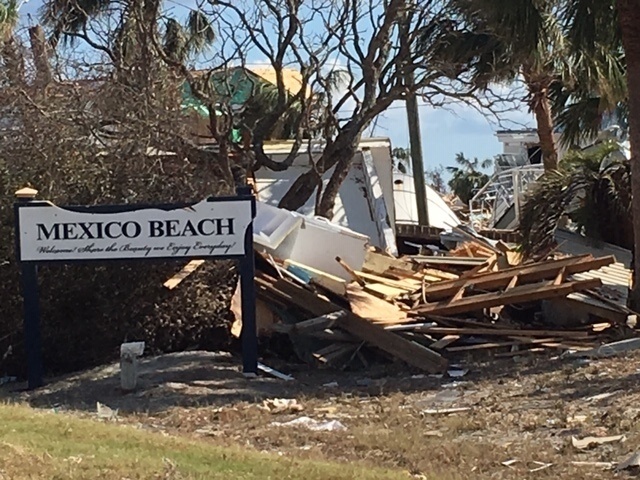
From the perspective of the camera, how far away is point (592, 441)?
7738mm

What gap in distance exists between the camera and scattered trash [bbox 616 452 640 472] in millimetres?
6838

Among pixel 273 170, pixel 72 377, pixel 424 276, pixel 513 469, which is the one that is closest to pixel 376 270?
pixel 424 276

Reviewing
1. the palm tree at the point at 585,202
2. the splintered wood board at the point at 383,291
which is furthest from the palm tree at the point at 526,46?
the splintered wood board at the point at 383,291

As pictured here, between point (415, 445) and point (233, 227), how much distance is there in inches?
174

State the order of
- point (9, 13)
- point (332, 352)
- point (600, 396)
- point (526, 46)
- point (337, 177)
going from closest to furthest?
1. point (600, 396)
2. point (332, 352)
3. point (526, 46)
4. point (337, 177)
5. point (9, 13)

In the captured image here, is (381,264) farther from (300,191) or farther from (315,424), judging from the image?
(315,424)

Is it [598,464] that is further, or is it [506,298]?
[506,298]

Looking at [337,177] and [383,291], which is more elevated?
[337,177]

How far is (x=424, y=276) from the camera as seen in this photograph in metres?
14.7

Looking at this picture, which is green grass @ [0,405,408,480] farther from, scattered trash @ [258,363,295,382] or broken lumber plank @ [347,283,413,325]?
broken lumber plank @ [347,283,413,325]

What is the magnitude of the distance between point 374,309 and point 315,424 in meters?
3.61

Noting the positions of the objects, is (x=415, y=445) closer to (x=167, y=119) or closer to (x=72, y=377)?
(x=72, y=377)

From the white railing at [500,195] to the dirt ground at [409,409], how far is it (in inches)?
610

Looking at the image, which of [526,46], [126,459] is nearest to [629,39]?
[526,46]
